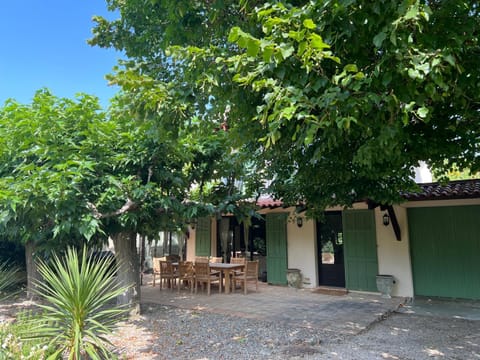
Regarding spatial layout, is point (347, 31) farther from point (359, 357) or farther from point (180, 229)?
point (180, 229)

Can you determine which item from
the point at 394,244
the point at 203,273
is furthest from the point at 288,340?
the point at 394,244

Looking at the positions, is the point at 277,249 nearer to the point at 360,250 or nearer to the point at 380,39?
the point at 360,250

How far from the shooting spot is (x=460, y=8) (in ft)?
9.35

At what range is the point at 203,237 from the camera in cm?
1276

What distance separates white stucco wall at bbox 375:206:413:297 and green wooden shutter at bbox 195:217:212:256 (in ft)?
20.0

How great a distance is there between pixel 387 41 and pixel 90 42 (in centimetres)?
541

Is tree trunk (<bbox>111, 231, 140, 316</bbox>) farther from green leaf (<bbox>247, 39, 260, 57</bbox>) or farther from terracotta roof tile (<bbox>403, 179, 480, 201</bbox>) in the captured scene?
terracotta roof tile (<bbox>403, 179, 480, 201</bbox>)

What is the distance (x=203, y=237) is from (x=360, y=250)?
5.89 meters

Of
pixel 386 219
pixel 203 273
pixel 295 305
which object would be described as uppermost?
pixel 386 219

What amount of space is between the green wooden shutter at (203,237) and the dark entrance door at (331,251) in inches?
169

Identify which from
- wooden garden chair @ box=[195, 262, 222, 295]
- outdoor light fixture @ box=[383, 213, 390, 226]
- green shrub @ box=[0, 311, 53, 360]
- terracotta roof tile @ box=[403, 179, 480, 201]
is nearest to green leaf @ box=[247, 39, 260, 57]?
green shrub @ box=[0, 311, 53, 360]

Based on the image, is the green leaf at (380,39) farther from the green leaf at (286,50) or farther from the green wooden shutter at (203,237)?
the green wooden shutter at (203,237)

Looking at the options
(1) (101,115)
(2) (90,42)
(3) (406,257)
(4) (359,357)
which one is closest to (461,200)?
(3) (406,257)

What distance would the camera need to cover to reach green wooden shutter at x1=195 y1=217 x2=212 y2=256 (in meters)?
12.6
